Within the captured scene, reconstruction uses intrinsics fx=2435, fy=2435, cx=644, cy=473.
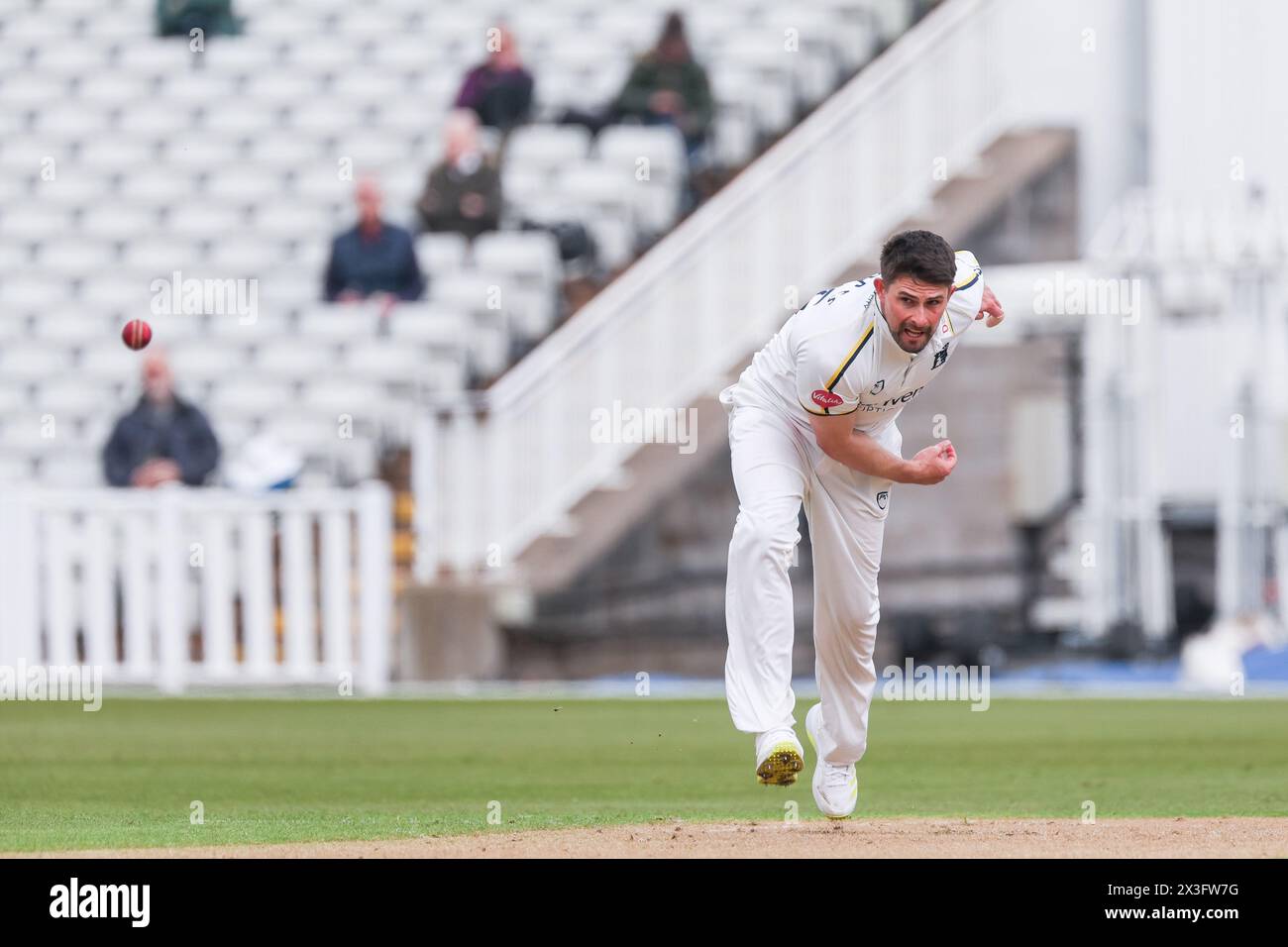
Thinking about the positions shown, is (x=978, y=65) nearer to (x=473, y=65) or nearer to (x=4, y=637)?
(x=473, y=65)

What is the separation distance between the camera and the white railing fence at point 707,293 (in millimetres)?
18203

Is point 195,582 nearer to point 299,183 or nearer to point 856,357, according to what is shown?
point 299,183

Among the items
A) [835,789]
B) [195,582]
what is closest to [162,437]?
[195,582]

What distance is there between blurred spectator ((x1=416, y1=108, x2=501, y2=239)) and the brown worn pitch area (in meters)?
11.9

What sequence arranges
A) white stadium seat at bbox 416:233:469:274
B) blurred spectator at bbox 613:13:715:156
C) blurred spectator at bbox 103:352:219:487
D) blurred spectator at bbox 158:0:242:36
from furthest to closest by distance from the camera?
blurred spectator at bbox 158:0:242:36 → blurred spectator at bbox 613:13:715:156 → white stadium seat at bbox 416:233:469:274 → blurred spectator at bbox 103:352:219:487

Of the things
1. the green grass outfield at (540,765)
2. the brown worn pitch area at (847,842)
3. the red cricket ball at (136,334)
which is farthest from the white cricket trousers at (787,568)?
the red cricket ball at (136,334)

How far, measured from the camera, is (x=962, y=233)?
20.9 m

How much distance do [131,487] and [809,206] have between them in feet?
20.2

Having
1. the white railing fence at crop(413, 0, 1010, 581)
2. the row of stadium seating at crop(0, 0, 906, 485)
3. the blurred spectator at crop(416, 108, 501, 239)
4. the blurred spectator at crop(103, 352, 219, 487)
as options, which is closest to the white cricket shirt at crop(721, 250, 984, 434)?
the blurred spectator at crop(103, 352, 219, 487)

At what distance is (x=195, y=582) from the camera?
57.1 feet

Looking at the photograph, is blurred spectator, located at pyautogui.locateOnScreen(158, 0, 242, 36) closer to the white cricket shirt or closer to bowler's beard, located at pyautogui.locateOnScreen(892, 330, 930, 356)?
A: the white cricket shirt

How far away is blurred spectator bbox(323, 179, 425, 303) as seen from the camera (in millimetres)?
18938

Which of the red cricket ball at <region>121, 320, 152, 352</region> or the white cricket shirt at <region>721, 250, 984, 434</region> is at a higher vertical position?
the red cricket ball at <region>121, 320, 152, 352</region>
